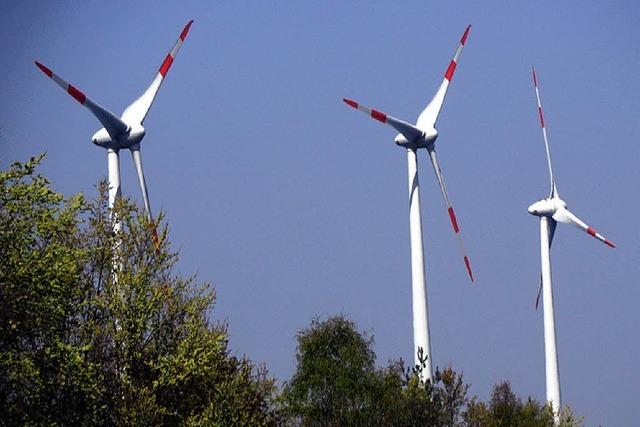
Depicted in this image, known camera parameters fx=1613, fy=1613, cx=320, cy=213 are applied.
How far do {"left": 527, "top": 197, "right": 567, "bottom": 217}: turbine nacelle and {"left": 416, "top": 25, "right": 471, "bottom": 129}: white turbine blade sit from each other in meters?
23.9

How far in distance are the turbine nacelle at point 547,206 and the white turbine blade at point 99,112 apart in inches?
1864

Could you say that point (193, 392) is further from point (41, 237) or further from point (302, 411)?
point (302, 411)

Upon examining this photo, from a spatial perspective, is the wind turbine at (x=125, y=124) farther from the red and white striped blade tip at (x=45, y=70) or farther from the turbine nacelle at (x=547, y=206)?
the turbine nacelle at (x=547, y=206)

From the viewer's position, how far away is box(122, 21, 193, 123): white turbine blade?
80.2 metres

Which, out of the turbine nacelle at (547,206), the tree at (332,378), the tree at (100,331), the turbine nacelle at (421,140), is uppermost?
the turbine nacelle at (547,206)

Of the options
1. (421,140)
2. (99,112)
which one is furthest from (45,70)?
(421,140)

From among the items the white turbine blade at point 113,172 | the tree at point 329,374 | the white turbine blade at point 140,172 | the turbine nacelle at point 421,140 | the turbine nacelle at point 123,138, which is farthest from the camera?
the tree at point 329,374

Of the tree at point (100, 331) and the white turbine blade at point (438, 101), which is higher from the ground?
the white turbine blade at point (438, 101)

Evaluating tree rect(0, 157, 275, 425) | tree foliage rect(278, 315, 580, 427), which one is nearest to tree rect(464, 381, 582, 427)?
tree foliage rect(278, 315, 580, 427)

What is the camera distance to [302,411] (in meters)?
109

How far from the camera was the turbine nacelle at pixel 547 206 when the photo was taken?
4646 inches

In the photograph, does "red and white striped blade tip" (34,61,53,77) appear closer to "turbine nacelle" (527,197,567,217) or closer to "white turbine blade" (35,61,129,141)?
"white turbine blade" (35,61,129,141)

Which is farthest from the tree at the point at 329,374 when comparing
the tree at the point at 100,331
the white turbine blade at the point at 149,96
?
the tree at the point at 100,331

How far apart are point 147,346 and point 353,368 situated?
53.6 metres
